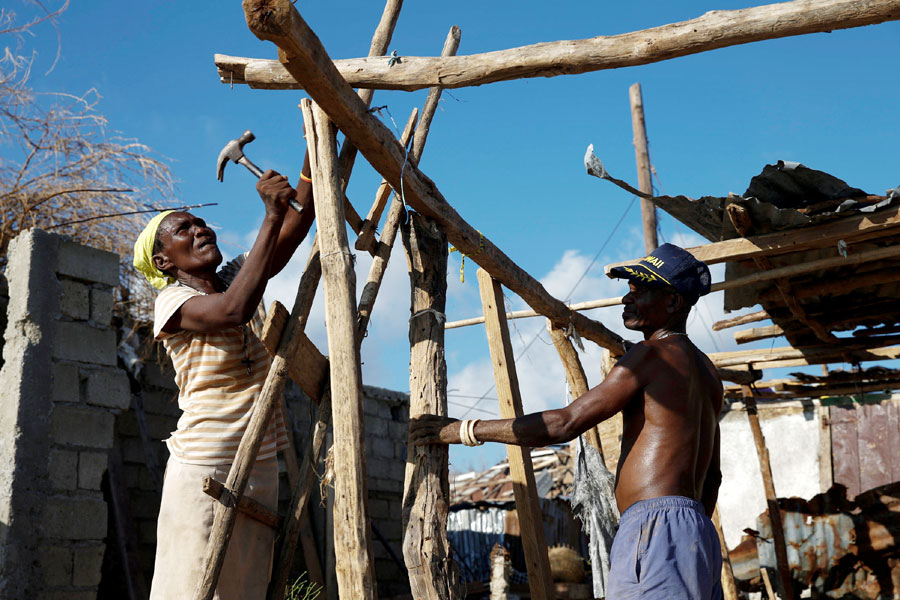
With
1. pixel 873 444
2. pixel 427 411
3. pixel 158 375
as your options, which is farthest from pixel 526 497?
pixel 873 444

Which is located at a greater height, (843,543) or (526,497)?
(526,497)

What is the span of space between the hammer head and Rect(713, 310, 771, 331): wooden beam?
5110mm

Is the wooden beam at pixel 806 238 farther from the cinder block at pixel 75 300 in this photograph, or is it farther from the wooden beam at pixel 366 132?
the cinder block at pixel 75 300

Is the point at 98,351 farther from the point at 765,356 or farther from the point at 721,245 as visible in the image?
the point at 765,356

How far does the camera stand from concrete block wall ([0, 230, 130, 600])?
5.02 m

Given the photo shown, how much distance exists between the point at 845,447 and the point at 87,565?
10119 mm

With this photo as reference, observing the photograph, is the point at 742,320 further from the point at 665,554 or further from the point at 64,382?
the point at 64,382

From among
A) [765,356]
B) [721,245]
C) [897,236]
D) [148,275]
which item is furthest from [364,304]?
[765,356]

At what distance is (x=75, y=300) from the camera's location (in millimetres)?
5621

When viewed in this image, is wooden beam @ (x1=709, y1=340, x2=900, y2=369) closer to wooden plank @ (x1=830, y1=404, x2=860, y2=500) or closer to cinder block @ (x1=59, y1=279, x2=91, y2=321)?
wooden plank @ (x1=830, y1=404, x2=860, y2=500)

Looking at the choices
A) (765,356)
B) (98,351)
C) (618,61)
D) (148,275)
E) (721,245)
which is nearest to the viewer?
(618,61)

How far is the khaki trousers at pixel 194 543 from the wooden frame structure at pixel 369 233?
99mm

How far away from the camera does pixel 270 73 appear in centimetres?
317

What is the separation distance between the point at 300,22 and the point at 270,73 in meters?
0.57
